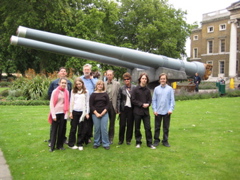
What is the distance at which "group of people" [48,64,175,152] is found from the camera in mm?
6078

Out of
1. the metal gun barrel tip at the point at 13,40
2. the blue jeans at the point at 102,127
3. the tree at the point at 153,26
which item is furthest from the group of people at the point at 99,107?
the tree at the point at 153,26

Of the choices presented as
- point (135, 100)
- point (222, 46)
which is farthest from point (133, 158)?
point (222, 46)

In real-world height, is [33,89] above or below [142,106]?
above

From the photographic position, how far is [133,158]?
18.2 feet

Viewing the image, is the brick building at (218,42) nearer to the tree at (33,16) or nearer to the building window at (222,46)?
the building window at (222,46)

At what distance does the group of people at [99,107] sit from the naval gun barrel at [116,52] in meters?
1.19

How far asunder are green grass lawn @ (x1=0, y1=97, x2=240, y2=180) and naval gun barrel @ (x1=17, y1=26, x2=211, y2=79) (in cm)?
258

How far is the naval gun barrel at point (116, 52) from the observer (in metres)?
6.84

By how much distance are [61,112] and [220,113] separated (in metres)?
7.44

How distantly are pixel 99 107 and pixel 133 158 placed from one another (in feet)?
4.58

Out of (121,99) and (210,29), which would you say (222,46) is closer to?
(210,29)

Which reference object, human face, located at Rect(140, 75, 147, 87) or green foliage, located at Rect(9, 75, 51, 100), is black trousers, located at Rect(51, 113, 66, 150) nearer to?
human face, located at Rect(140, 75, 147, 87)

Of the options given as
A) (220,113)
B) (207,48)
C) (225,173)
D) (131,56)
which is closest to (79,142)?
(225,173)

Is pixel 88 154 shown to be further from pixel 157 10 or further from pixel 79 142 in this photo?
pixel 157 10
